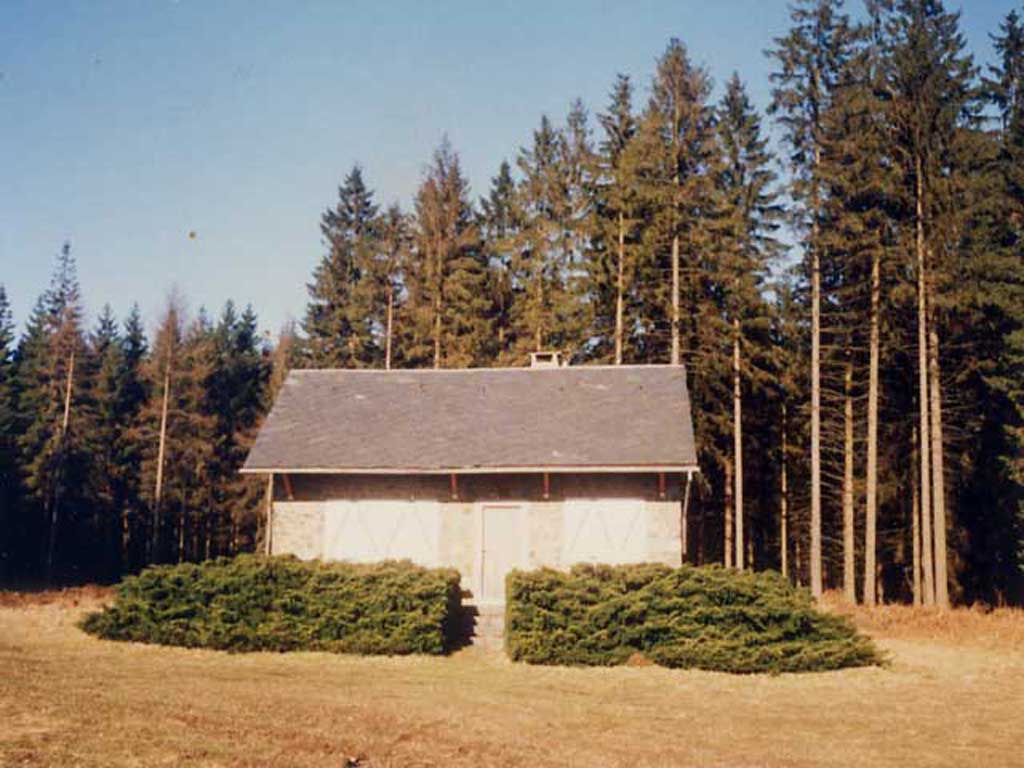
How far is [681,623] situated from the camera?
15.2 m

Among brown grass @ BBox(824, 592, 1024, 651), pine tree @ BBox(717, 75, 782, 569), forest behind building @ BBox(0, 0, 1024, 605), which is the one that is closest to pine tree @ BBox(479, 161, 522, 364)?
forest behind building @ BBox(0, 0, 1024, 605)

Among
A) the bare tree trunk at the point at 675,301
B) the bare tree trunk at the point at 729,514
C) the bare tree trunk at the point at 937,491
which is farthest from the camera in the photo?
the bare tree trunk at the point at 729,514

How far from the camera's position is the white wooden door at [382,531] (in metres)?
20.5

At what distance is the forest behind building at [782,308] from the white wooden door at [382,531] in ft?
32.9

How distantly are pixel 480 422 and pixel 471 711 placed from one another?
11.4 meters

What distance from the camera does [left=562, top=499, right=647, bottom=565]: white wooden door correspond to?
19875 millimetres

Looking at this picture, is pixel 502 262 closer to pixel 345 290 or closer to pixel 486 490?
pixel 345 290

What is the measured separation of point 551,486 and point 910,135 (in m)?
15.0

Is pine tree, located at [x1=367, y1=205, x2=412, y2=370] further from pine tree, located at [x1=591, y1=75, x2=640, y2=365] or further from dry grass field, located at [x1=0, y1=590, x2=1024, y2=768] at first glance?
dry grass field, located at [x1=0, y1=590, x2=1024, y2=768]

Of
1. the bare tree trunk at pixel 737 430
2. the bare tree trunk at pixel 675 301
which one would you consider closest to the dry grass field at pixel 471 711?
the bare tree trunk at pixel 737 430

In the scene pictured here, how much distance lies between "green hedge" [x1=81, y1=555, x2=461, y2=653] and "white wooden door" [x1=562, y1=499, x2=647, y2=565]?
4.72 m

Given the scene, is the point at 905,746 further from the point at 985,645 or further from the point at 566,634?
the point at 985,645

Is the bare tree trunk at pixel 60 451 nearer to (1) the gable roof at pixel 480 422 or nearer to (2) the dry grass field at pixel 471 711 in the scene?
(1) the gable roof at pixel 480 422

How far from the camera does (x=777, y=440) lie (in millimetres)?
32875
